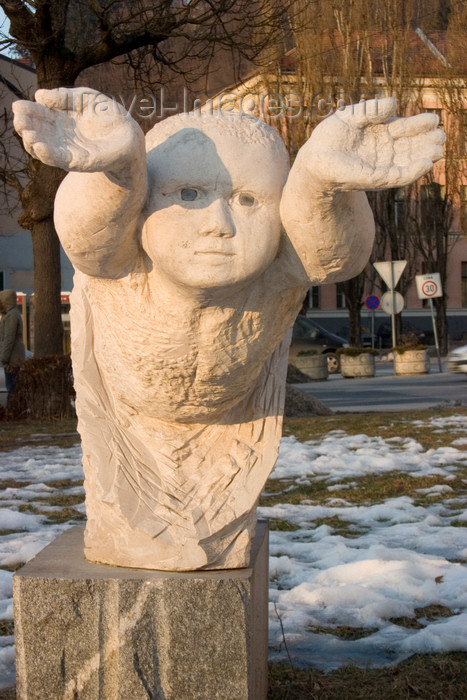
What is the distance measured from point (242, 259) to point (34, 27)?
865 centimetres

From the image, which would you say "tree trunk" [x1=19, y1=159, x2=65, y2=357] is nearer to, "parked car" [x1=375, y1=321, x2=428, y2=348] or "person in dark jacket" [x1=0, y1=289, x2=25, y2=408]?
"person in dark jacket" [x1=0, y1=289, x2=25, y2=408]

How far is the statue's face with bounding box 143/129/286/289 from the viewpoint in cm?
241

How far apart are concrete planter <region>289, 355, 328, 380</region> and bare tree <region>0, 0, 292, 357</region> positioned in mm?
7912

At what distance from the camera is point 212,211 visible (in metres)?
2.43

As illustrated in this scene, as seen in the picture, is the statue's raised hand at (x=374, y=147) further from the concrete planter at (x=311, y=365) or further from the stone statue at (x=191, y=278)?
the concrete planter at (x=311, y=365)

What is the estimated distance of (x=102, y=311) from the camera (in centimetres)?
273

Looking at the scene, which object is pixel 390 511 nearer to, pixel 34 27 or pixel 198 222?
pixel 198 222

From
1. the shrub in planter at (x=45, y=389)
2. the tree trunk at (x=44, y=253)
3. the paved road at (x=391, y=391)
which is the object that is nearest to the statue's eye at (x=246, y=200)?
the tree trunk at (x=44, y=253)

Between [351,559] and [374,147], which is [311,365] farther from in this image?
[374,147]

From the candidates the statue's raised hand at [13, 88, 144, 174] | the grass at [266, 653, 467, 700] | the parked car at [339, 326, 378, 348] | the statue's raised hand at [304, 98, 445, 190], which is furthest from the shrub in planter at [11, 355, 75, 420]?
the parked car at [339, 326, 378, 348]

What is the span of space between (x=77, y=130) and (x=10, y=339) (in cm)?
942

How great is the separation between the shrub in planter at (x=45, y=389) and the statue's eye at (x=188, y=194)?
833cm

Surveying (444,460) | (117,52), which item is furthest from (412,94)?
(444,460)

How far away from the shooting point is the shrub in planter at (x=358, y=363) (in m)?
18.7
